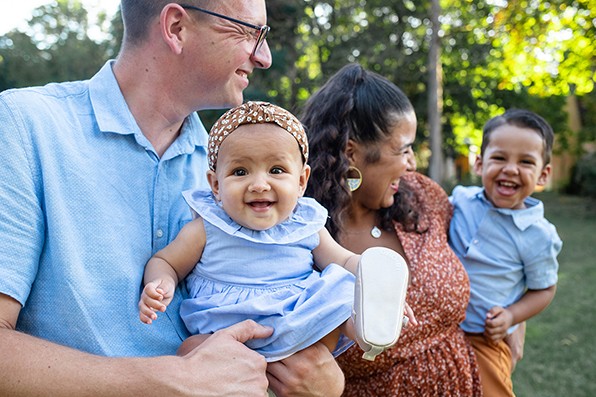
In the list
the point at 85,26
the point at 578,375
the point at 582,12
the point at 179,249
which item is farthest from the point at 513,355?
the point at 85,26

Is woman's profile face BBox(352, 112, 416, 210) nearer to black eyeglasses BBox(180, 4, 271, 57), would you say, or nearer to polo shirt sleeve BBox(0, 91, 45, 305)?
black eyeglasses BBox(180, 4, 271, 57)

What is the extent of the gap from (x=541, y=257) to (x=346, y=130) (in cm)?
124

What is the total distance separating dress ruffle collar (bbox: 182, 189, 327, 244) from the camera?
2.09 metres

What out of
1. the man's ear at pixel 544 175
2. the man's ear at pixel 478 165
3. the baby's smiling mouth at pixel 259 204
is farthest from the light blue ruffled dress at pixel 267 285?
the man's ear at pixel 544 175

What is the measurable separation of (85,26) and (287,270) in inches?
984

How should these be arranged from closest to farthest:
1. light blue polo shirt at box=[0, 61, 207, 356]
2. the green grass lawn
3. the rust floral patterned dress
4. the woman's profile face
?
1. light blue polo shirt at box=[0, 61, 207, 356]
2. the rust floral patterned dress
3. the woman's profile face
4. the green grass lawn

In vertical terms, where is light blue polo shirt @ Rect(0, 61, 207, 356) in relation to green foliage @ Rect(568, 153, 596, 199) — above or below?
above

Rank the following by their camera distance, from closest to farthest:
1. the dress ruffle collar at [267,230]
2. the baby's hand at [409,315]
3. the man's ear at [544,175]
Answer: the baby's hand at [409,315] → the dress ruffle collar at [267,230] → the man's ear at [544,175]

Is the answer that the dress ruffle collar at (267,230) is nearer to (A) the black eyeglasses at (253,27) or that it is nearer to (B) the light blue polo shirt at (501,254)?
(A) the black eyeglasses at (253,27)

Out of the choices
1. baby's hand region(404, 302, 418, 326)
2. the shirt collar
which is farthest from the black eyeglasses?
the shirt collar

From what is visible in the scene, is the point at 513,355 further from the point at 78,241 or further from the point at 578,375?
the point at 578,375

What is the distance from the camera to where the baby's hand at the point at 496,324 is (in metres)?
2.96

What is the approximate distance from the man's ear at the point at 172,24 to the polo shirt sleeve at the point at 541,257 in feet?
6.50

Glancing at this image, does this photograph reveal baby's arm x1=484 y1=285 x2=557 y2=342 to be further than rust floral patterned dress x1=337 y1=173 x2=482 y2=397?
Yes
